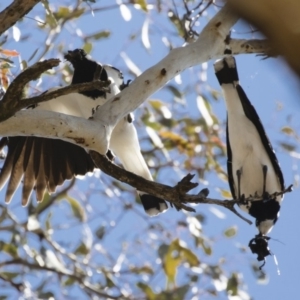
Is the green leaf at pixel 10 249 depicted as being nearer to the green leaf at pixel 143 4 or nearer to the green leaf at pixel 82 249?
the green leaf at pixel 82 249

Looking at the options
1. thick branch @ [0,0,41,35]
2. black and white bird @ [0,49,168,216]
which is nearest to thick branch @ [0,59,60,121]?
thick branch @ [0,0,41,35]

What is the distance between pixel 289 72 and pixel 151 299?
2.54 metres

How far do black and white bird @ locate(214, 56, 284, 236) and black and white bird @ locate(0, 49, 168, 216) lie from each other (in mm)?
375

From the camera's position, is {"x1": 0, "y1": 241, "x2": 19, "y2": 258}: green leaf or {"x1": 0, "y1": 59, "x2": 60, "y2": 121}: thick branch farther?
{"x1": 0, "y1": 241, "x2": 19, "y2": 258}: green leaf

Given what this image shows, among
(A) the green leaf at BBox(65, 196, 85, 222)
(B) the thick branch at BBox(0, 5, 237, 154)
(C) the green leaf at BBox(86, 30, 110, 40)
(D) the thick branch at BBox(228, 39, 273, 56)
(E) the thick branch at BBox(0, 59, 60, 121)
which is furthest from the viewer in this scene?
(A) the green leaf at BBox(65, 196, 85, 222)

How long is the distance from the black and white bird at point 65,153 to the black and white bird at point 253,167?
1.23 feet

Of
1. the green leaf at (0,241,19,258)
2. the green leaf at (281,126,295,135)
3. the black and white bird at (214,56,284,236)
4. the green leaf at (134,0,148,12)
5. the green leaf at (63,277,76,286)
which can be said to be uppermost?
the green leaf at (134,0,148,12)

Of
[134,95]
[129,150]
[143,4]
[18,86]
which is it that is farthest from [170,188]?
[143,4]

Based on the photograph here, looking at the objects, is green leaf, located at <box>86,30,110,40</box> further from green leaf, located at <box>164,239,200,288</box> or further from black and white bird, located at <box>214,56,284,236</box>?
green leaf, located at <box>164,239,200,288</box>

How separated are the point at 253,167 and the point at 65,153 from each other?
70 centimetres

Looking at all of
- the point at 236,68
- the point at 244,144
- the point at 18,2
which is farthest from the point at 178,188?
the point at 244,144

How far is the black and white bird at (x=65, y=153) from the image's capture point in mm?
2180

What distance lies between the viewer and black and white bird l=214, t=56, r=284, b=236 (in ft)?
7.63

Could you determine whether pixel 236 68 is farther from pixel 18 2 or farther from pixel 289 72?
pixel 289 72
